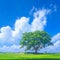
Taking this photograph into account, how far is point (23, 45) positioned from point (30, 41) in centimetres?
330

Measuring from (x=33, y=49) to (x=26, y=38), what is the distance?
4.84 m

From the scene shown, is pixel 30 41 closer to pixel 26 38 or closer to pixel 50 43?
pixel 26 38

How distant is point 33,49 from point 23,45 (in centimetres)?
400

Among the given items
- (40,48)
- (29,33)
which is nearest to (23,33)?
(29,33)

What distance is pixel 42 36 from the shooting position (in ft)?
294

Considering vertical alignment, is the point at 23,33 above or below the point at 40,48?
above

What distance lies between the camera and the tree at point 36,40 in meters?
87.9

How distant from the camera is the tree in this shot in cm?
8788

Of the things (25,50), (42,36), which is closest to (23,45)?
(25,50)

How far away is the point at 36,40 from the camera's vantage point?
88562mm

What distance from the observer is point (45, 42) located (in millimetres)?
88438

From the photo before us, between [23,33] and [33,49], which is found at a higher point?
[23,33]

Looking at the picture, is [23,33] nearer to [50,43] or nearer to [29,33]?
[29,33]

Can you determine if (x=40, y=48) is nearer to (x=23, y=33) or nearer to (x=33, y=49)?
(x=33, y=49)
